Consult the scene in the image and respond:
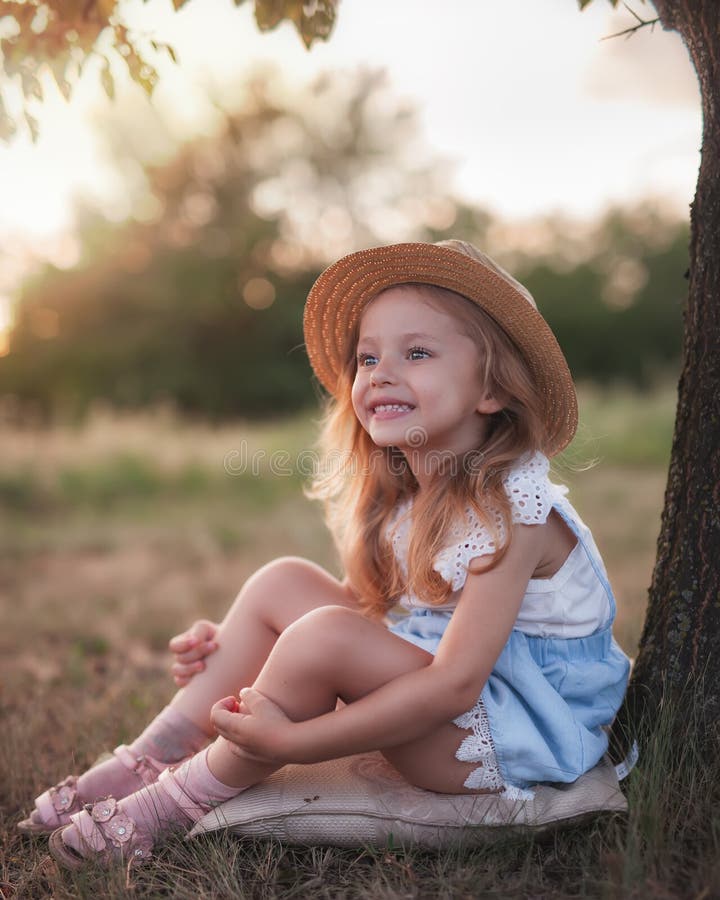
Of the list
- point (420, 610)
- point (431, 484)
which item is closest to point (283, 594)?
point (420, 610)

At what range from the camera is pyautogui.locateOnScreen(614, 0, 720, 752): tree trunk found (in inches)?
71.2

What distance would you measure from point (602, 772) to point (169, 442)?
7.21m

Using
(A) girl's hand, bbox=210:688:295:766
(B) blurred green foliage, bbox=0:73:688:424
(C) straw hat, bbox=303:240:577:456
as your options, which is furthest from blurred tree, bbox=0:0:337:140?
(B) blurred green foliage, bbox=0:73:688:424

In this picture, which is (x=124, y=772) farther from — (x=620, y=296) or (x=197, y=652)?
(x=620, y=296)

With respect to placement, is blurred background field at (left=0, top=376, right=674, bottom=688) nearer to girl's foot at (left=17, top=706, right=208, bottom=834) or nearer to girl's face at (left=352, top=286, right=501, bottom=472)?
girl's face at (left=352, top=286, right=501, bottom=472)

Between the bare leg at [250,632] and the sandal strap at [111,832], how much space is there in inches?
13.5

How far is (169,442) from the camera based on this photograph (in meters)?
8.54

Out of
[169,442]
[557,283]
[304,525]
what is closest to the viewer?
[304,525]

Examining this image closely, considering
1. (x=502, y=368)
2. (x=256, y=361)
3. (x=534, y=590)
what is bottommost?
(x=534, y=590)

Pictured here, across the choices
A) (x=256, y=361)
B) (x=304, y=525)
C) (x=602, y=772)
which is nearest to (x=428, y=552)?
(x=602, y=772)

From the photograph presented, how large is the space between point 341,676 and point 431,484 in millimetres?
545

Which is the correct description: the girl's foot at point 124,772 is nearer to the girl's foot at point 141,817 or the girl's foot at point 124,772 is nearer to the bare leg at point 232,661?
the bare leg at point 232,661

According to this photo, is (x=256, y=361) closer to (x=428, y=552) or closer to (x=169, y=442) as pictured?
(x=169, y=442)

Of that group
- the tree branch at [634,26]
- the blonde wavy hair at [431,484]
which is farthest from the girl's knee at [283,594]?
the tree branch at [634,26]
